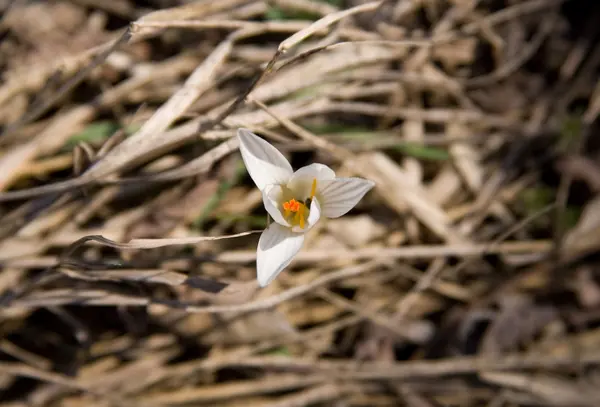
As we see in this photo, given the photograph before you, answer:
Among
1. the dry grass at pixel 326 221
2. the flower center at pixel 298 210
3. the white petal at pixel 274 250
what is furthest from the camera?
the dry grass at pixel 326 221

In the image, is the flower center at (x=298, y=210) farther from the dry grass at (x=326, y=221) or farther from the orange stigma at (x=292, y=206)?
the dry grass at (x=326, y=221)

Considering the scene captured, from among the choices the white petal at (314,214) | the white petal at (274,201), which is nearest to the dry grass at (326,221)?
the white petal at (274,201)

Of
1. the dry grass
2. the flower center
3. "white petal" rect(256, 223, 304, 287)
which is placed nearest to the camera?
"white petal" rect(256, 223, 304, 287)

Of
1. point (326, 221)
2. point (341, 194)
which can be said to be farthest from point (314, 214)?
point (326, 221)

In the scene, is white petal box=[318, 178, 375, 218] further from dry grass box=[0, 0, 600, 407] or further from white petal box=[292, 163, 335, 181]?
dry grass box=[0, 0, 600, 407]

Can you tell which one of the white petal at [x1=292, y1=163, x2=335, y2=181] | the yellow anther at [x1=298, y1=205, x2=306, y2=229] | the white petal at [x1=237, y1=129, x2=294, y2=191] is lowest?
the yellow anther at [x1=298, y1=205, x2=306, y2=229]

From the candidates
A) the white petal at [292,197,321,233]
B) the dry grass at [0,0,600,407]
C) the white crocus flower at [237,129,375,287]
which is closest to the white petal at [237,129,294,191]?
the white crocus flower at [237,129,375,287]
